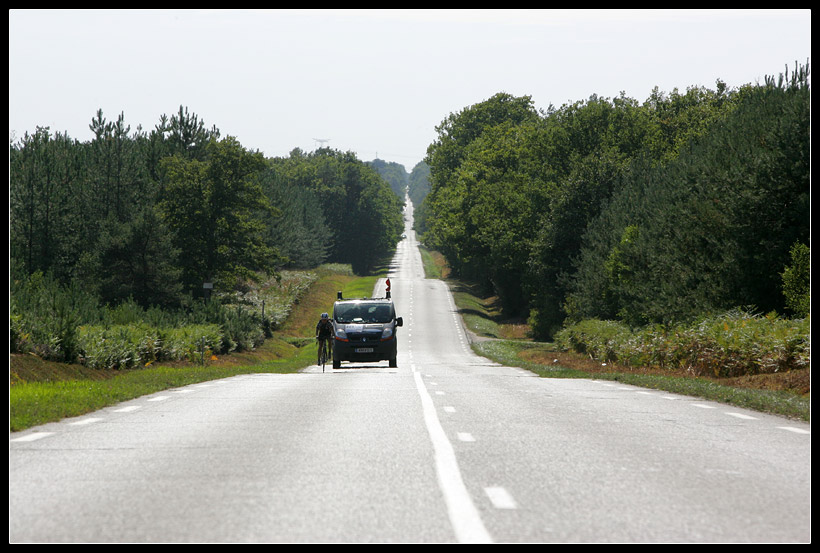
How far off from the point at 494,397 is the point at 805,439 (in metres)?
6.75

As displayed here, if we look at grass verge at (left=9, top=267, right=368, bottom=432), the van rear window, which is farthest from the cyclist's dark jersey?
grass verge at (left=9, top=267, right=368, bottom=432)

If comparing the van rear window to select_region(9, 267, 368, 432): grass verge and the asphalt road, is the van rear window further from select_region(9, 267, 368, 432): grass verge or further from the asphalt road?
the asphalt road

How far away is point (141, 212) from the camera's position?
191ft

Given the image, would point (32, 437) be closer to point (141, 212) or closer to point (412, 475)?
point (412, 475)

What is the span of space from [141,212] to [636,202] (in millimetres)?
29629

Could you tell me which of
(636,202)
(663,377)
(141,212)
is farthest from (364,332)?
(141,212)

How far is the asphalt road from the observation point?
561 centimetres

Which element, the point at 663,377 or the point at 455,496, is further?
the point at 663,377

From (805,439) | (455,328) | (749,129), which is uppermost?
(749,129)

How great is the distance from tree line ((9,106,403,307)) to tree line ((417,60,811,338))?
736 inches

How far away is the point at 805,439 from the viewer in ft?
33.3
